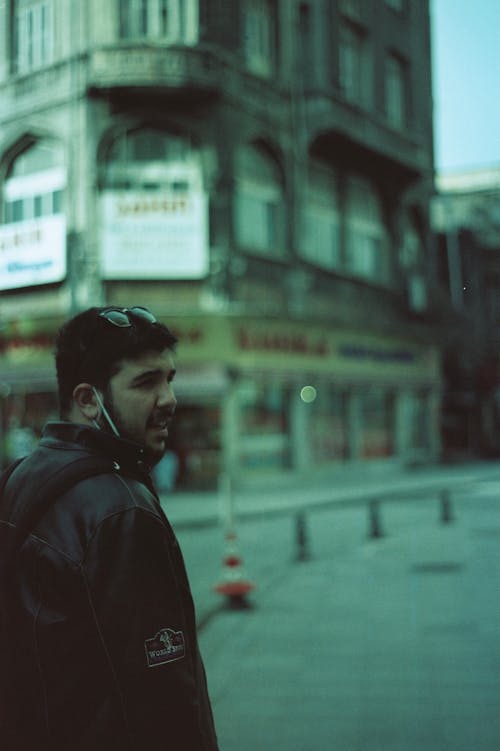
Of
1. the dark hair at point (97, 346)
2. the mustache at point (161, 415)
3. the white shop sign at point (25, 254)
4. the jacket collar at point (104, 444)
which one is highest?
the white shop sign at point (25, 254)


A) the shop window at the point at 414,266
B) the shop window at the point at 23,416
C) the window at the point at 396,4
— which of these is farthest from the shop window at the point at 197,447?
the window at the point at 396,4

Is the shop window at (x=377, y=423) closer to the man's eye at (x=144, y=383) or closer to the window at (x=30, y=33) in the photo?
the window at (x=30, y=33)

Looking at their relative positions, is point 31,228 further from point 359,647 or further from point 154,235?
point 154,235

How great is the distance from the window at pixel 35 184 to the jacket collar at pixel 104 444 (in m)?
8.02

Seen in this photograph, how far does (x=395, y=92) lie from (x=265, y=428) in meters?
9.81

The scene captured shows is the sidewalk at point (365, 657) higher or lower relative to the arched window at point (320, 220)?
lower

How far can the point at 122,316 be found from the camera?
1927mm

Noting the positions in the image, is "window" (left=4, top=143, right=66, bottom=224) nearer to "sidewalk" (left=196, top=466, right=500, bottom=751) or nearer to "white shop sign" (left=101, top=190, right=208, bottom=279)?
"white shop sign" (left=101, top=190, right=208, bottom=279)

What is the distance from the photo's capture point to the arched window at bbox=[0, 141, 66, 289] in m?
8.91

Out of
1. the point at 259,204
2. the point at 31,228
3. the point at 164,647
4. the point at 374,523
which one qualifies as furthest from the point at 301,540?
the point at 259,204

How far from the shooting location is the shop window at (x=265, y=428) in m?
21.0

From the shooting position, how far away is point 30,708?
5.65 ft

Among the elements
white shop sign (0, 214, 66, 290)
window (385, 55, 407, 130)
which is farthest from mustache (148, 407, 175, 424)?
window (385, 55, 407, 130)

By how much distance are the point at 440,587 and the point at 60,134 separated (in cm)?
1379
